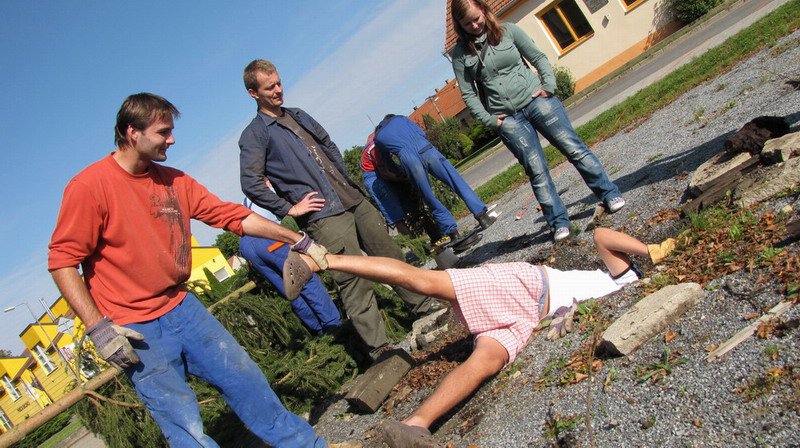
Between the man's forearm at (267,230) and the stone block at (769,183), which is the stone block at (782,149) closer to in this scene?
the stone block at (769,183)

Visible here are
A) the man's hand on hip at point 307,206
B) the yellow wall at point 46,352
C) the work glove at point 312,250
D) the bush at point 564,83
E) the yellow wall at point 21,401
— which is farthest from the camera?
the yellow wall at point 21,401

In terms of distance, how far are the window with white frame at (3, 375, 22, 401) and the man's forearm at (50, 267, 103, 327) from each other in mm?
45574

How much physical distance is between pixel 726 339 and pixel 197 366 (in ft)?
8.84

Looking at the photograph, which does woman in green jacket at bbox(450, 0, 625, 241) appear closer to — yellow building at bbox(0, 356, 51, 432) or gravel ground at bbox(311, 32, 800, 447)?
gravel ground at bbox(311, 32, 800, 447)

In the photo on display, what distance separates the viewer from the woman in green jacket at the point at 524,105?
5.59 metres

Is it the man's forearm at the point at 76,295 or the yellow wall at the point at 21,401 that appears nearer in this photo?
the man's forearm at the point at 76,295

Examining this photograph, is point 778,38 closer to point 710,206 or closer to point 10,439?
point 710,206

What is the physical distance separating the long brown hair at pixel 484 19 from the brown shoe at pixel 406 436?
3611 millimetres

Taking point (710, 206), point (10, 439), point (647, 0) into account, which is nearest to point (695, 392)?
point (710, 206)

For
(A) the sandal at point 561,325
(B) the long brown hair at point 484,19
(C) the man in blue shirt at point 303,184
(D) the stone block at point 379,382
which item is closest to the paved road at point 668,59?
(B) the long brown hair at point 484,19

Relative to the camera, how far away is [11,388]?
41781 millimetres

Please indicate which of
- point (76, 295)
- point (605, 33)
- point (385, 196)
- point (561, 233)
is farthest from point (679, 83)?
point (605, 33)

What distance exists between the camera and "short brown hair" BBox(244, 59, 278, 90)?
16.7 ft

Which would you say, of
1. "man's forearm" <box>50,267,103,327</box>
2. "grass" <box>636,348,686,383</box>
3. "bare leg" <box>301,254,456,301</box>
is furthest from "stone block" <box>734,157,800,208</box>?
"man's forearm" <box>50,267,103,327</box>
